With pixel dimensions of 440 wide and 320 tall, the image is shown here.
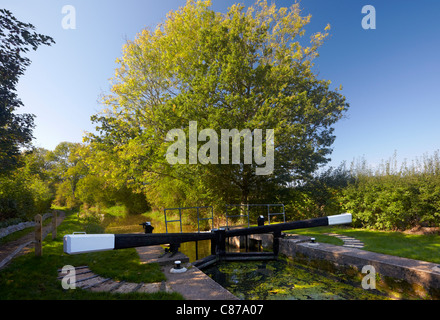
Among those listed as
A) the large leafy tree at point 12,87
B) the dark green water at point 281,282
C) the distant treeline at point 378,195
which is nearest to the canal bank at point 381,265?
the dark green water at point 281,282

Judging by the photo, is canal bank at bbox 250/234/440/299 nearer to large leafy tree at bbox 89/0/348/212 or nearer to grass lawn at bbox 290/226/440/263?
grass lawn at bbox 290/226/440/263

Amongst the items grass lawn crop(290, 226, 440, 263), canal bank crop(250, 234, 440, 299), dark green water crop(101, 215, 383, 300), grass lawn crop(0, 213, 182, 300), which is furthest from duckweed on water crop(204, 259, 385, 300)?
grass lawn crop(0, 213, 182, 300)

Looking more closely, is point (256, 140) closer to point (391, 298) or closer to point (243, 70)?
point (243, 70)

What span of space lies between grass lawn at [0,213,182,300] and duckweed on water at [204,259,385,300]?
8.43ft

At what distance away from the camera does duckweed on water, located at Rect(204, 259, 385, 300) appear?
566 cm

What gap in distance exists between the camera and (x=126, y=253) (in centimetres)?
795

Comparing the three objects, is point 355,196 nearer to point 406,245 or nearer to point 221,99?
point 406,245

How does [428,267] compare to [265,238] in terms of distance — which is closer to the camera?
[428,267]

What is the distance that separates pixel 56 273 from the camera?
527 cm

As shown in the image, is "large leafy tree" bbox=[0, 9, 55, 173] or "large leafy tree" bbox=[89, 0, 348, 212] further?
"large leafy tree" bbox=[89, 0, 348, 212]

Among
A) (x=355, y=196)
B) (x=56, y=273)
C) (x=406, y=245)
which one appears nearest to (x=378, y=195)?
(x=355, y=196)
